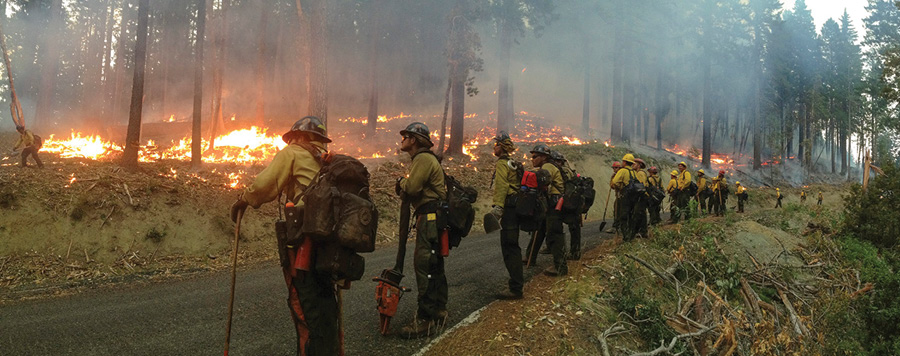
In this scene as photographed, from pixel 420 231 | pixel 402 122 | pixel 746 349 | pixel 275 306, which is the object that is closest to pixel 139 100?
pixel 275 306

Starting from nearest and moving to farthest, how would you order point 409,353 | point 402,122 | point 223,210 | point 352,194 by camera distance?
point 352,194
point 409,353
point 223,210
point 402,122

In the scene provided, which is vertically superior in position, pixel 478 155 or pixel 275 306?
pixel 478 155

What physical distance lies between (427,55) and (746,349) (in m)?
35.6

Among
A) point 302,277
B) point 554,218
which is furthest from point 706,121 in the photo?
point 302,277

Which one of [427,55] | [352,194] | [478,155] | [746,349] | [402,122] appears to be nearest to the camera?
[352,194]

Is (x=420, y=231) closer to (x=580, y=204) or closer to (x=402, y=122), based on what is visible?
(x=580, y=204)

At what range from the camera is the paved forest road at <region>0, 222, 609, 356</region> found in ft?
14.6

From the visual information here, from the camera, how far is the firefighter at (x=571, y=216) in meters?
7.63

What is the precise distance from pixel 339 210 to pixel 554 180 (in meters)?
4.99

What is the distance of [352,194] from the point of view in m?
3.36

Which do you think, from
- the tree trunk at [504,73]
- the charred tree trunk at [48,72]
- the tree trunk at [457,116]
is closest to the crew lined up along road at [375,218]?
the tree trunk at [457,116]

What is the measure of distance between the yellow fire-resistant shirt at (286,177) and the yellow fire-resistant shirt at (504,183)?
3.13 m

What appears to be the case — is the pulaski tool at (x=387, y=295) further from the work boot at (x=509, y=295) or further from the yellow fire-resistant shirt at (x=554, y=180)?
the yellow fire-resistant shirt at (x=554, y=180)

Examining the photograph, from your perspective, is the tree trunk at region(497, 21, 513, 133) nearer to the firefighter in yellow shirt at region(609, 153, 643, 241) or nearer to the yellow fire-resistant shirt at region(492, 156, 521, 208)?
the firefighter in yellow shirt at region(609, 153, 643, 241)
